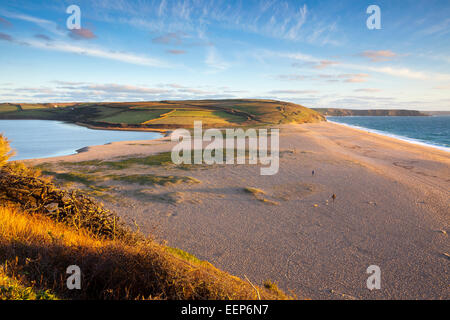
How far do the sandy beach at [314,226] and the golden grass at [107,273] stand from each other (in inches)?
120

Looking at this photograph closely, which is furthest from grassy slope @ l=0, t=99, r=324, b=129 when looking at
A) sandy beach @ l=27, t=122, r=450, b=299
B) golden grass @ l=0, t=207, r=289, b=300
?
golden grass @ l=0, t=207, r=289, b=300

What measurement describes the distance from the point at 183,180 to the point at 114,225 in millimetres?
10972

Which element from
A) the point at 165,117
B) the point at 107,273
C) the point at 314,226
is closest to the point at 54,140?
the point at 165,117

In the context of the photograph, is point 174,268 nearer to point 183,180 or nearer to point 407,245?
point 407,245

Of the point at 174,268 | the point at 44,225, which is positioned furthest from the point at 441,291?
the point at 44,225

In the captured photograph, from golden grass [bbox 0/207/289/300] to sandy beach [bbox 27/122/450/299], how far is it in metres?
3.05

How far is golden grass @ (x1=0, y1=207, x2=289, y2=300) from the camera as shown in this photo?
4254 millimetres

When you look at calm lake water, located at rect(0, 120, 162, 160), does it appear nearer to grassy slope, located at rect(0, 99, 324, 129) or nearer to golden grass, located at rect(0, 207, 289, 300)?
grassy slope, located at rect(0, 99, 324, 129)

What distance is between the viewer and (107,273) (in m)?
4.66

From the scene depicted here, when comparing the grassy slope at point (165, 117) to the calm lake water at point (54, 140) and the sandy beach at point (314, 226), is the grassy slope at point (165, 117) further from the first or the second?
the sandy beach at point (314, 226)

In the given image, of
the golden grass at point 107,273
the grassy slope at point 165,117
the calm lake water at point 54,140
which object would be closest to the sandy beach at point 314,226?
the golden grass at point 107,273

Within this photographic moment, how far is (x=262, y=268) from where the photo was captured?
7.64 metres

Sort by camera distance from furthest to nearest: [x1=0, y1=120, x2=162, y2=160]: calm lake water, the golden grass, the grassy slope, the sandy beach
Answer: the grassy slope
[x1=0, y1=120, x2=162, y2=160]: calm lake water
the sandy beach
the golden grass

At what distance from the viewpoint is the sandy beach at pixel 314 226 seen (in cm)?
730
